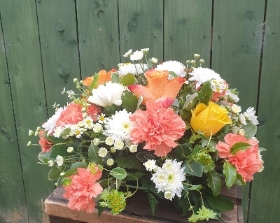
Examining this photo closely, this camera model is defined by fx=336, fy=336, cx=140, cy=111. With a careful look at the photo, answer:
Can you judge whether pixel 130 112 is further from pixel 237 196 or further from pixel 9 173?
pixel 9 173

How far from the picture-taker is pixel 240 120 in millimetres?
834

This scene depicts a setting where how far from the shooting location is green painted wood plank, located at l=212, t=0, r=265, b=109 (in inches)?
44.3

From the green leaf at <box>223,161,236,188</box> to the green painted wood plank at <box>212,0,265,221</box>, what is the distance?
520mm

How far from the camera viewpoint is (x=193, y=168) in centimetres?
74

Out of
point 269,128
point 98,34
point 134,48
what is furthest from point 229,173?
point 98,34

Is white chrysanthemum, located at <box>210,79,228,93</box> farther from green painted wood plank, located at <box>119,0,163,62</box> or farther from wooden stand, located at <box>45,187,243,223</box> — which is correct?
green painted wood plank, located at <box>119,0,163,62</box>

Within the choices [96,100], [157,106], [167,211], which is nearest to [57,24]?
[96,100]

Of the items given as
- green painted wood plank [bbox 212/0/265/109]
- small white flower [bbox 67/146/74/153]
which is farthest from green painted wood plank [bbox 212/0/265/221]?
small white flower [bbox 67/146/74/153]

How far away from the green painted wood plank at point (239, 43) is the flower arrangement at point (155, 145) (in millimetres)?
349

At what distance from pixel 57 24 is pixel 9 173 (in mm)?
826

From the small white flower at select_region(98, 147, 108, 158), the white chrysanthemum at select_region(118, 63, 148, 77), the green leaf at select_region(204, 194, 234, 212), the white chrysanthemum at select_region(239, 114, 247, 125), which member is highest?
the white chrysanthemum at select_region(118, 63, 148, 77)

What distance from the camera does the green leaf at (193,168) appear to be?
2.40 ft

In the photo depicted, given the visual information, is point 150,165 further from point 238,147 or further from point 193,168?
point 238,147

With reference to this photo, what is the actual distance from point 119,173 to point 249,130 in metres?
0.34
